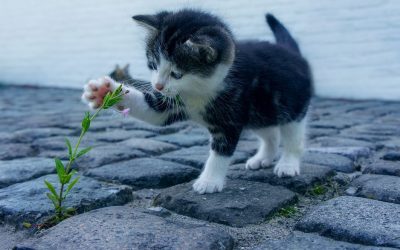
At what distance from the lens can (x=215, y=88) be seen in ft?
7.09

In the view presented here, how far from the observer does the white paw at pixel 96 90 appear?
6.97 ft

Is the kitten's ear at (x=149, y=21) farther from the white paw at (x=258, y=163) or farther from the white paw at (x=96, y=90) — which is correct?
the white paw at (x=258, y=163)

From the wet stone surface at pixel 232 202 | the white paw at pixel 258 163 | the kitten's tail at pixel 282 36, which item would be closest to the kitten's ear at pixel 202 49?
the wet stone surface at pixel 232 202

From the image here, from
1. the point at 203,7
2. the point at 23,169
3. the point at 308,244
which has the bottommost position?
the point at 23,169

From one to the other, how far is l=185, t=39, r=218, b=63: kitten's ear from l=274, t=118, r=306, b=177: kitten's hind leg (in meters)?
0.74

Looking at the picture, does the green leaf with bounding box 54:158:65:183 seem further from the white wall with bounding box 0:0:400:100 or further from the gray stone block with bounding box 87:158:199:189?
the white wall with bounding box 0:0:400:100

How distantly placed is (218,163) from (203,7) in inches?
107

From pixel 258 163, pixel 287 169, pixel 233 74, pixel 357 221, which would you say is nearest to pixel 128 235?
pixel 357 221

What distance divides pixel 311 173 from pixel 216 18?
888 mm

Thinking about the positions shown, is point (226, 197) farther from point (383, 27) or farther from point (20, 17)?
point (20, 17)

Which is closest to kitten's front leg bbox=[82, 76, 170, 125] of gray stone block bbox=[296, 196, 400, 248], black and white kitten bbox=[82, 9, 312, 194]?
black and white kitten bbox=[82, 9, 312, 194]

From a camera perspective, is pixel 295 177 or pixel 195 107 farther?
pixel 295 177

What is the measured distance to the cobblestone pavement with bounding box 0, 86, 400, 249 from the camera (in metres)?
1.53

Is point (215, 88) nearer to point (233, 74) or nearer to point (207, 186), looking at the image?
point (233, 74)
